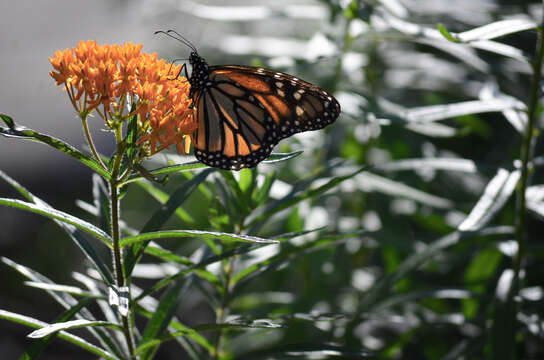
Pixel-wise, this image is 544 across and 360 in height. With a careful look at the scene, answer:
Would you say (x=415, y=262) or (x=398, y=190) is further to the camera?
(x=398, y=190)

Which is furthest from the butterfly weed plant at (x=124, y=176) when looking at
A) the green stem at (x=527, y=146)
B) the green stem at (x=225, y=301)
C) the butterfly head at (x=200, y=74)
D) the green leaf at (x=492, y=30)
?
Result: the green stem at (x=527, y=146)

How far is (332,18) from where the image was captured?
146 cm

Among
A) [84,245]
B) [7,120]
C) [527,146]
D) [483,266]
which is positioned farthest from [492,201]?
[7,120]

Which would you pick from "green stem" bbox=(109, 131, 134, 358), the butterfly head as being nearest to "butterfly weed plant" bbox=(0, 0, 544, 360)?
"green stem" bbox=(109, 131, 134, 358)

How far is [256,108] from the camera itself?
1140mm

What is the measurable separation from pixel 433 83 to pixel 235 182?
4.20 feet

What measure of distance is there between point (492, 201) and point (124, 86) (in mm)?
789

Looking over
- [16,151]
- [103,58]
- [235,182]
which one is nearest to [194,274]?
[235,182]

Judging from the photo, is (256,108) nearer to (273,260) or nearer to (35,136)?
(273,260)

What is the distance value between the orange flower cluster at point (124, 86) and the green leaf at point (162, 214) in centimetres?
10

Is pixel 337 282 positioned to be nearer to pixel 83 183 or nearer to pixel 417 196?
pixel 417 196

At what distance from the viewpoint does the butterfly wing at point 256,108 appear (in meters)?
1.09

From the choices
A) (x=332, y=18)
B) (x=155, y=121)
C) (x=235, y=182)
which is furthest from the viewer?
(x=332, y=18)

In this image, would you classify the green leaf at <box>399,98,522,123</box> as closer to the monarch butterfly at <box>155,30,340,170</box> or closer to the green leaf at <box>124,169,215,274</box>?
the monarch butterfly at <box>155,30,340,170</box>
